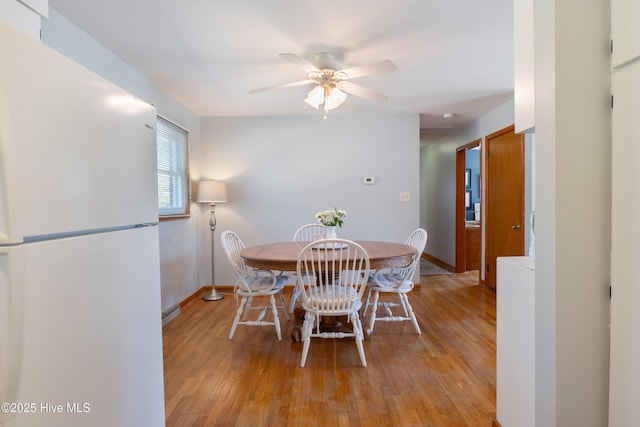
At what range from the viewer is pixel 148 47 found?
2.32m

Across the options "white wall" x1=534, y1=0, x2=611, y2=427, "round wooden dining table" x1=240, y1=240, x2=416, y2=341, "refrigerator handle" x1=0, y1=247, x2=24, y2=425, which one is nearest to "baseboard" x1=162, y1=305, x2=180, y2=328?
"round wooden dining table" x1=240, y1=240, x2=416, y2=341

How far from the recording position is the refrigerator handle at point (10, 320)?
603 millimetres

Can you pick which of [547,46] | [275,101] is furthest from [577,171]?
[275,101]

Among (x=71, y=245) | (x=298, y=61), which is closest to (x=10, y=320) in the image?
(x=71, y=245)

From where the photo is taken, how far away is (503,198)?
12.8ft

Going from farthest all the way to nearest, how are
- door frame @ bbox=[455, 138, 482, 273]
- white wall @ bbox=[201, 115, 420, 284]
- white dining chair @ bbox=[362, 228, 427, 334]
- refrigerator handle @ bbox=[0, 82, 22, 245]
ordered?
door frame @ bbox=[455, 138, 482, 273] < white wall @ bbox=[201, 115, 420, 284] < white dining chair @ bbox=[362, 228, 427, 334] < refrigerator handle @ bbox=[0, 82, 22, 245]

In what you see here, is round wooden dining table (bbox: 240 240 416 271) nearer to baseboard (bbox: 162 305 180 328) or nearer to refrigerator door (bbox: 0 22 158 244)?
baseboard (bbox: 162 305 180 328)

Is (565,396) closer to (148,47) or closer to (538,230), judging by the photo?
(538,230)

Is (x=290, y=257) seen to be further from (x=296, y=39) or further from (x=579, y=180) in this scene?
(x=579, y=180)

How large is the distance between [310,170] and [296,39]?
6.76 feet

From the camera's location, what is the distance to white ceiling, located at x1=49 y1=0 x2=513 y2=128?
→ 72.6 inches

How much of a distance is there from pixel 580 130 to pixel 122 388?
5.38 feet

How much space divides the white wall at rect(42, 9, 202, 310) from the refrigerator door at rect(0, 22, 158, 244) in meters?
1.50

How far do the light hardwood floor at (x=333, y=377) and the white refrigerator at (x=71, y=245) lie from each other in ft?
2.67
